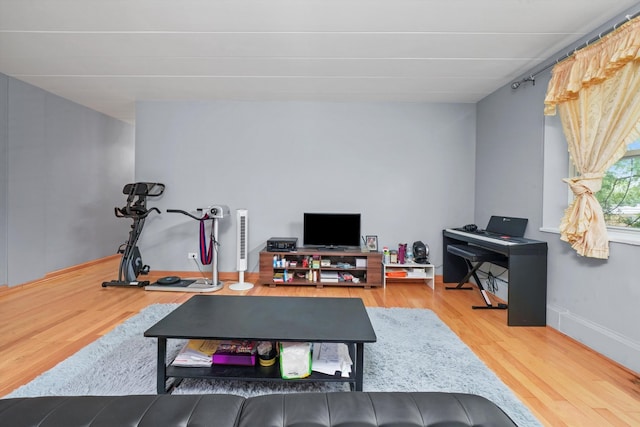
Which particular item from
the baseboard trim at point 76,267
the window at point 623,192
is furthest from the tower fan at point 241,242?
the window at point 623,192

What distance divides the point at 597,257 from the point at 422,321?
1.34m

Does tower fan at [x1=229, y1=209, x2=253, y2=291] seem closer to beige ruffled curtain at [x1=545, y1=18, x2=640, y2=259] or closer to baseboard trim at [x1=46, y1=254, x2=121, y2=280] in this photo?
baseboard trim at [x1=46, y1=254, x2=121, y2=280]

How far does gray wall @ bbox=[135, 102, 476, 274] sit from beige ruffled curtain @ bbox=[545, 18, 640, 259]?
1.68 m

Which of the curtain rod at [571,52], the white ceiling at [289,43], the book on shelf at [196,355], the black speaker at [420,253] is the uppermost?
the white ceiling at [289,43]

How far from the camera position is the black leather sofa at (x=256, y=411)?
0.88 m

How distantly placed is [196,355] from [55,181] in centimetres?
388

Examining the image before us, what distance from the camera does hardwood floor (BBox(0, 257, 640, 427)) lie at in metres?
1.58

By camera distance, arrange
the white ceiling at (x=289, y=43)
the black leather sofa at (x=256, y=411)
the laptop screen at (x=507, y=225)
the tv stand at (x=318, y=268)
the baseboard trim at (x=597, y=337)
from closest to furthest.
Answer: the black leather sofa at (x=256, y=411)
the baseboard trim at (x=597, y=337)
the white ceiling at (x=289, y=43)
the laptop screen at (x=507, y=225)
the tv stand at (x=318, y=268)

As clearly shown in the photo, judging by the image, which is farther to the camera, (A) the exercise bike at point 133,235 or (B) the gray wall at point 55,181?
(A) the exercise bike at point 133,235

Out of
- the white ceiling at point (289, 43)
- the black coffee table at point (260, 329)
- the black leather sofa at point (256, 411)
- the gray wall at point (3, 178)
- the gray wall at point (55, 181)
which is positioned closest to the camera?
the black leather sofa at point (256, 411)

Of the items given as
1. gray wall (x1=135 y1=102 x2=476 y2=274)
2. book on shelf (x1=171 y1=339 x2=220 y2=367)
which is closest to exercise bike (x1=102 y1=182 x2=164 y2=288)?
gray wall (x1=135 y1=102 x2=476 y2=274)

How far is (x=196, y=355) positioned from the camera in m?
1.62

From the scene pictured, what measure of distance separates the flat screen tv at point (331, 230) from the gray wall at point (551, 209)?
165 centimetres

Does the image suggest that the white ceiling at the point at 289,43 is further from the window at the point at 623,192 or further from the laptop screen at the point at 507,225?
the laptop screen at the point at 507,225
